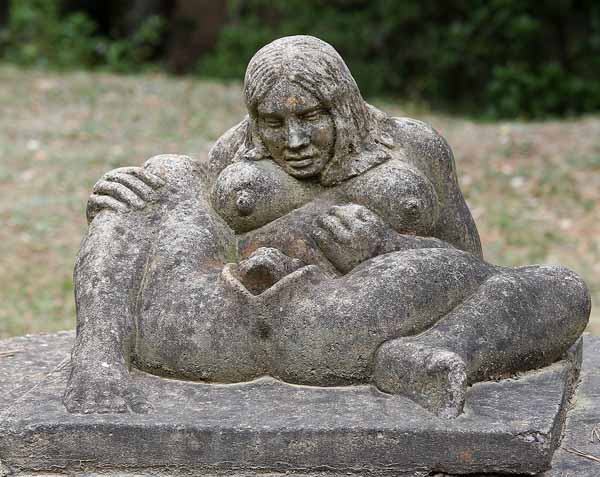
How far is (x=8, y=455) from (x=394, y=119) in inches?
75.5

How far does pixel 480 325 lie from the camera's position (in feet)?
13.2

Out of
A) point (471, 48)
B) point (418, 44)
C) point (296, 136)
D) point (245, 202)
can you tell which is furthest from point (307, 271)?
point (418, 44)

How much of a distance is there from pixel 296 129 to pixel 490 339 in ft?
3.37

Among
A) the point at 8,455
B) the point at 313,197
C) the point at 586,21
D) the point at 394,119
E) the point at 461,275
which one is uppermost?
the point at 586,21

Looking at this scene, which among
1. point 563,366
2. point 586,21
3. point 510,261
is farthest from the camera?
point 586,21

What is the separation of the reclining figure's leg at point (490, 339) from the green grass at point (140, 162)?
3.23 m

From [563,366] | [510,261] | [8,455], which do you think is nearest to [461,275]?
[563,366]

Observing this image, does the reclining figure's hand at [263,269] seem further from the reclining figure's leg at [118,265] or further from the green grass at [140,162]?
the green grass at [140,162]

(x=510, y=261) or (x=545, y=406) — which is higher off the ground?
(x=510, y=261)

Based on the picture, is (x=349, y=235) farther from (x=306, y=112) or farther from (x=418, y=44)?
(x=418, y=44)

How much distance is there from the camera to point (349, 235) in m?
4.17

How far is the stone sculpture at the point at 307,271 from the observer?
3.98 m

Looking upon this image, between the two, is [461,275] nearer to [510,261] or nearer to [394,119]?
[394,119]

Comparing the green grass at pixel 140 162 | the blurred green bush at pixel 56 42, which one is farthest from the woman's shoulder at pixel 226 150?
the blurred green bush at pixel 56 42
